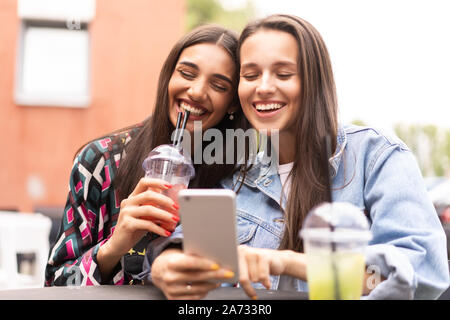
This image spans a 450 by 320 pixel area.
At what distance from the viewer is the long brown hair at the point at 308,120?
1545mm

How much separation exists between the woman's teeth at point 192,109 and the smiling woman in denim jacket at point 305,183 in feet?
0.82

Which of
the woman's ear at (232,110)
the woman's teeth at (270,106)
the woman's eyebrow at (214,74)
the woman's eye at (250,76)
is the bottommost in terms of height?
the woman's ear at (232,110)

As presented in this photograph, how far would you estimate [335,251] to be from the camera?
3.05 feet

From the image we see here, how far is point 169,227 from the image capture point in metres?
1.35

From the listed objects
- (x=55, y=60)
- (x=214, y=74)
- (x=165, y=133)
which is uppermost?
(x=55, y=60)

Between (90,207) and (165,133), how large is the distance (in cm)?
37

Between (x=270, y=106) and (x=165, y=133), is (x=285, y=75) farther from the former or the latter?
(x=165, y=133)

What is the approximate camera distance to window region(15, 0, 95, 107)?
24.7 ft

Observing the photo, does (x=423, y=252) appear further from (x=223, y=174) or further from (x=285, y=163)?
(x=223, y=174)

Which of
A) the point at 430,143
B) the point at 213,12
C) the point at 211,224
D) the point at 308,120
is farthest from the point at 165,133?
the point at 213,12

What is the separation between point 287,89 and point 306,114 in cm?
9

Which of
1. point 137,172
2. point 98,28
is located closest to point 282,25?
point 137,172

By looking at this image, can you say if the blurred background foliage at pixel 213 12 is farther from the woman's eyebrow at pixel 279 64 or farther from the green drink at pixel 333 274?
the green drink at pixel 333 274

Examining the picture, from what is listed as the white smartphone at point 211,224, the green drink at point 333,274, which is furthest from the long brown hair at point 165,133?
the green drink at point 333,274
